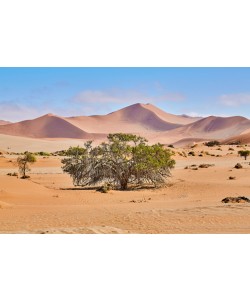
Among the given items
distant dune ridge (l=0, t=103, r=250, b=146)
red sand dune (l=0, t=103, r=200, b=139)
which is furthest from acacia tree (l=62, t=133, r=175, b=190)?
red sand dune (l=0, t=103, r=200, b=139)

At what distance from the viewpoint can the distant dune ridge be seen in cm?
13512

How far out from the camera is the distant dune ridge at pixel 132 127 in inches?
5320

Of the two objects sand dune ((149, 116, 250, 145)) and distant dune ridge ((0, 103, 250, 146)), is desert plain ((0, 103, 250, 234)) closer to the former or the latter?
distant dune ridge ((0, 103, 250, 146))

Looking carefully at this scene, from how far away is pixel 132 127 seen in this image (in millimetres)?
161375

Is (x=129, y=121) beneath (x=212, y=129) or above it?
above

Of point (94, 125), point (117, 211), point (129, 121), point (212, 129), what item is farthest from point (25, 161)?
point (212, 129)

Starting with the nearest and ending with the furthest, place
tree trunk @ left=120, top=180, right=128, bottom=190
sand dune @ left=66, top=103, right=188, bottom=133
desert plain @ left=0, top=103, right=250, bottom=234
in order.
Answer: desert plain @ left=0, top=103, right=250, bottom=234
tree trunk @ left=120, top=180, right=128, bottom=190
sand dune @ left=66, top=103, right=188, bottom=133

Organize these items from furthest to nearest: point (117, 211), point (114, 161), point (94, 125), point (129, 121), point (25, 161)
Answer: point (129, 121) < point (94, 125) < point (25, 161) < point (114, 161) < point (117, 211)

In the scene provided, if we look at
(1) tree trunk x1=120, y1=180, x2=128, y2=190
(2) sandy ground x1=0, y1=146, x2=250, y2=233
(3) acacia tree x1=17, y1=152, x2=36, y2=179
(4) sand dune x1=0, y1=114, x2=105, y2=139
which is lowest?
(2) sandy ground x1=0, y1=146, x2=250, y2=233

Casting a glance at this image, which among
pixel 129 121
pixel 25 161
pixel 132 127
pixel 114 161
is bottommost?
pixel 25 161

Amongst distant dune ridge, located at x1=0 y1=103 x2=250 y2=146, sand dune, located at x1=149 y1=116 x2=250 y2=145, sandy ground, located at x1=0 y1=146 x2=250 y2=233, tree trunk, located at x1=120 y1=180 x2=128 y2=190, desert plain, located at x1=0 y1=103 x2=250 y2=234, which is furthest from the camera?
sand dune, located at x1=149 y1=116 x2=250 y2=145

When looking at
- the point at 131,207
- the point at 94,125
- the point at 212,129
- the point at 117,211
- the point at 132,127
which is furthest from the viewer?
the point at 212,129

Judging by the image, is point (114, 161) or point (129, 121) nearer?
point (114, 161)

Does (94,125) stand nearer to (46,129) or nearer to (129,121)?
(129,121)
